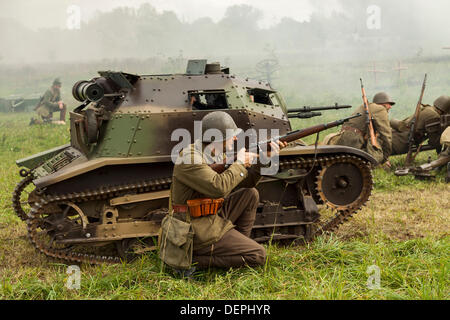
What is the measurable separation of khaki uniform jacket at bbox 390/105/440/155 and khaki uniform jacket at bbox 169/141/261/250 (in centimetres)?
703

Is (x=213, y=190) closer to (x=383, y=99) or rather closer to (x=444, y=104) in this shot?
(x=383, y=99)

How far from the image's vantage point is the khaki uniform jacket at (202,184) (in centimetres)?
493

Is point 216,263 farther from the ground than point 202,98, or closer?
closer

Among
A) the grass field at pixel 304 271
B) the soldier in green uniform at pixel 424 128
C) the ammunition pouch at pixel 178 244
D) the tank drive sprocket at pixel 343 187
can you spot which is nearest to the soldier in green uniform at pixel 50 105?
the grass field at pixel 304 271

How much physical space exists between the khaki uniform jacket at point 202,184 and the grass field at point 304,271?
497 mm

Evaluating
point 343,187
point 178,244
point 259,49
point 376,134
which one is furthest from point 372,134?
point 259,49

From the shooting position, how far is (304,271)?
17.7 ft

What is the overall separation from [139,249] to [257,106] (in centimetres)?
253

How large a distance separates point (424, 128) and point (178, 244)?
8062 millimetres

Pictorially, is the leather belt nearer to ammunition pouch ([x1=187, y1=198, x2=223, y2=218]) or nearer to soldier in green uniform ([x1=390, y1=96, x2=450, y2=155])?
ammunition pouch ([x1=187, y1=198, x2=223, y2=218])

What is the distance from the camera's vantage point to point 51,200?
19.4 feet

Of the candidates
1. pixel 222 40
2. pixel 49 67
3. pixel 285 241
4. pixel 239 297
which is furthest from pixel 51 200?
pixel 222 40

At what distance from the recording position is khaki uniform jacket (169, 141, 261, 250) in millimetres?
4926
